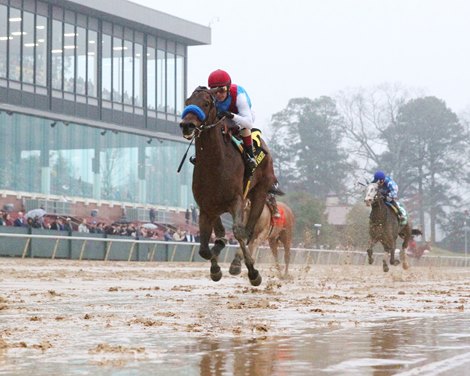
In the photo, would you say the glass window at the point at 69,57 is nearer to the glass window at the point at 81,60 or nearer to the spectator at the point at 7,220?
the glass window at the point at 81,60

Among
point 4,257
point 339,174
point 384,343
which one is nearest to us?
point 384,343

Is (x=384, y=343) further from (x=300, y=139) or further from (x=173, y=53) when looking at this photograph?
(x=300, y=139)

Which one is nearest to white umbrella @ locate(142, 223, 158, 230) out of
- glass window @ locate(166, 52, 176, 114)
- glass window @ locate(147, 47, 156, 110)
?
glass window @ locate(147, 47, 156, 110)

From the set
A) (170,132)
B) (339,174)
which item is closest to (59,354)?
(170,132)

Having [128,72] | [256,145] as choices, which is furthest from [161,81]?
[256,145]

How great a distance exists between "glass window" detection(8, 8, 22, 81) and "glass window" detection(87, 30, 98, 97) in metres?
5.24

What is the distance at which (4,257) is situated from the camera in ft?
106

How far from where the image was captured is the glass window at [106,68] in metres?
55.7

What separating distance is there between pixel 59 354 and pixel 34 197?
4031cm

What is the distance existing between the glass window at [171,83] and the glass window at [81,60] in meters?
7.13

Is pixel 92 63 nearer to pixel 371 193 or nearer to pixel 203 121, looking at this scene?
pixel 371 193

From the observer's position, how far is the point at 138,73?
58.4 meters

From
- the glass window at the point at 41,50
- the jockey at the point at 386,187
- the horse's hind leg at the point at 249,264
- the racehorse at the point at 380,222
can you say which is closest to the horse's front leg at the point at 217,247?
the horse's hind leg at the point at 249,264

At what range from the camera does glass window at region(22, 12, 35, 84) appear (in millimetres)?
50281
